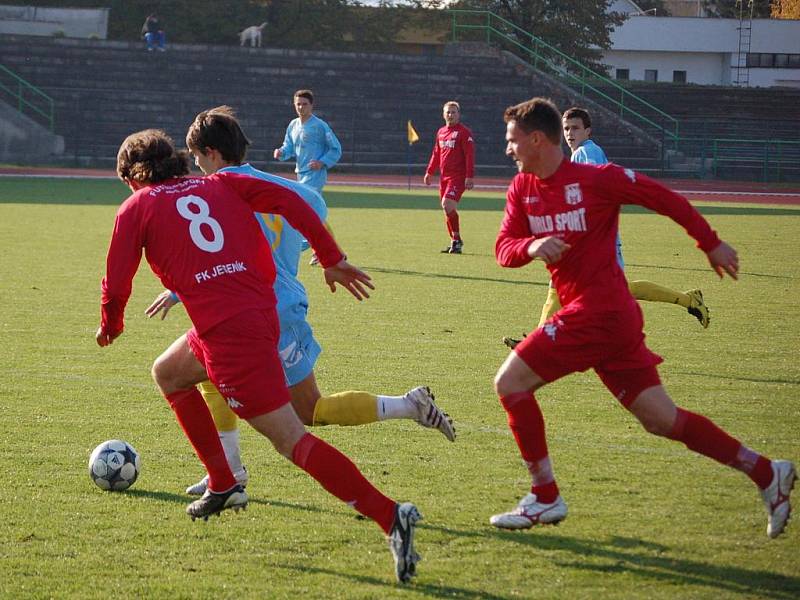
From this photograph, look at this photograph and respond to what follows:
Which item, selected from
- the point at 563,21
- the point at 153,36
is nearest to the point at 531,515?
the point at 153,36

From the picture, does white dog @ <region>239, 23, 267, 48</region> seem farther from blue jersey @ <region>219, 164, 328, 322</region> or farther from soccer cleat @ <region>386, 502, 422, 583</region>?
soccer cleat @ <region>386, 502, 422, 583</region>

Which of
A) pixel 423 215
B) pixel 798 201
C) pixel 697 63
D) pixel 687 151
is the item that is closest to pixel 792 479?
pixel 423 215

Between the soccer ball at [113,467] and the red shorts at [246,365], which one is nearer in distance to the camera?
the red shorts at [246,365]

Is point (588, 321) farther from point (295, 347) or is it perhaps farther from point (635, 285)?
point (635, 285)

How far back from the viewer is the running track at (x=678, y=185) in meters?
31.1

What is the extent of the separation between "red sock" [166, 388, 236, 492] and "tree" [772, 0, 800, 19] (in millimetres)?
71913

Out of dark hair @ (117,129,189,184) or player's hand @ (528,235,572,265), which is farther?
dark hair @ (117,129,189,184)

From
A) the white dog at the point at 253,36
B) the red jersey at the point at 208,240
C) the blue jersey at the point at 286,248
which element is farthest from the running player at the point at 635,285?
the white dog at the point at 253,36

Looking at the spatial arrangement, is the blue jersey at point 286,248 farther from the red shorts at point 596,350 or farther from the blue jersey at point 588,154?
the blue jersey at point 588,154

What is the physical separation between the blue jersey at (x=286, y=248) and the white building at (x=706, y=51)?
200ft

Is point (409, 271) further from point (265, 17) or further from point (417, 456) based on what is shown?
point (265, 17)

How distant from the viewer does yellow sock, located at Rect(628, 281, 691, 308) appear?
8.86 meters

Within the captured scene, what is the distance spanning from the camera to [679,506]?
207 inches

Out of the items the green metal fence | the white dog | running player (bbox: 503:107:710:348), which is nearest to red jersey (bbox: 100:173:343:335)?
running player (bbox: 503:107:710:348)
